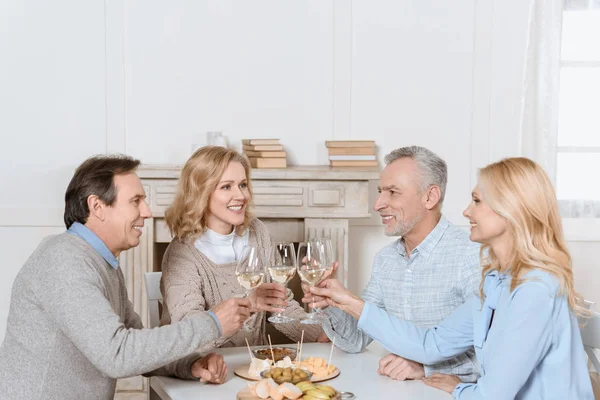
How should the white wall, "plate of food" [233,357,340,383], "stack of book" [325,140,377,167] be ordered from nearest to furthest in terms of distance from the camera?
"plate of food" [233,357,340,383], "stack of book" [325,140,377,167], the white wall

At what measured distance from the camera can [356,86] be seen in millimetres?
4523

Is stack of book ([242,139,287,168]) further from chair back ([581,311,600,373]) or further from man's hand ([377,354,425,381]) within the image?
chair back ([581,311,600,373])

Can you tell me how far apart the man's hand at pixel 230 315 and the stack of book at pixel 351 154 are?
2044 mm

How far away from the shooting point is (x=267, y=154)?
414 cm

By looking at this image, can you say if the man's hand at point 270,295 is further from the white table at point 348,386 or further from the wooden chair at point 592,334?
the wooden chair at point 592,334

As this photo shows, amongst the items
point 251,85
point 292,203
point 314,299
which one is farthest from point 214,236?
point 251,85

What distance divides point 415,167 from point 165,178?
1610 mm

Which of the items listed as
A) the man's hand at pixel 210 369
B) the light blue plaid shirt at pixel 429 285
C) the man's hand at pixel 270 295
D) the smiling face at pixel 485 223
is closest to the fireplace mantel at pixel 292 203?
the light blue plaid shirt at pixel 429 285

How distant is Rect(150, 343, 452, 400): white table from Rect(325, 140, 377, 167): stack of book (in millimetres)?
1822

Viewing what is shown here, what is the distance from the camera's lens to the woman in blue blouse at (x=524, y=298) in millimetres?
1910

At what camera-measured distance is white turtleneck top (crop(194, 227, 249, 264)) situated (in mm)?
2926

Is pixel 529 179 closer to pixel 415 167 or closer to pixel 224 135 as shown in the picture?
pixel 415 167

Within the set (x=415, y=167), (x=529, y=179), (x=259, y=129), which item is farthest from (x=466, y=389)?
(x=259, y=129)

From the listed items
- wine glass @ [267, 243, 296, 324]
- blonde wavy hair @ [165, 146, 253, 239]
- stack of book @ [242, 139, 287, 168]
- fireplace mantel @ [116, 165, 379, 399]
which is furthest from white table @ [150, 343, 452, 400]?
stack of book @ [242, 139, 287, 168]
